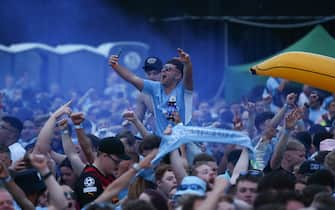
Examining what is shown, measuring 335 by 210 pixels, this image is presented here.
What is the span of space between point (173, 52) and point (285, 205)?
766 inches

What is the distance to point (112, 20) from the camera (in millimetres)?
29203

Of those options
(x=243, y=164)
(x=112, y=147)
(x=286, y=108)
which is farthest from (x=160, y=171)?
(x=286, y=108)

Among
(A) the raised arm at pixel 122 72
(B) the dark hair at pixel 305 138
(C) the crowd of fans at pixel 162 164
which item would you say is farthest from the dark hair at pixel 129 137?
(B) the dark hair at pixel 305 138

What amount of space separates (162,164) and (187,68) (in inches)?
59.7

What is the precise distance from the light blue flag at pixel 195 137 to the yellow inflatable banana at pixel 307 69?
3.70ft

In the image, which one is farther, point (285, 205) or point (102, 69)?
point (102, 69)

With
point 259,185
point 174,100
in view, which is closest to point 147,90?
point 174,100

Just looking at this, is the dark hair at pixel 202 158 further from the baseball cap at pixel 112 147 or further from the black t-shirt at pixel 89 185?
the black t-shirt at pixel 89 185

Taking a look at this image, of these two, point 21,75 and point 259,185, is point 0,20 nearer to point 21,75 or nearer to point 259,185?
point 21,75

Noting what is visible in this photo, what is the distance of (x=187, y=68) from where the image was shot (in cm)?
1160

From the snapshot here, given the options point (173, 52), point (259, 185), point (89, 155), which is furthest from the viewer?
point (173, 52)

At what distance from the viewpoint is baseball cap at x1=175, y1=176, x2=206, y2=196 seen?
359 inches

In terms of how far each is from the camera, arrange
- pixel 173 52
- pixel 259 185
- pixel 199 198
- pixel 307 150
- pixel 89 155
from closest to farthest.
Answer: pixel 199 198 → pixel 259 185 → pixel 89 155 → pixel 307 150 → pixel 173 52

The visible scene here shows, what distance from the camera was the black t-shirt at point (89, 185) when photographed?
10172 mm
